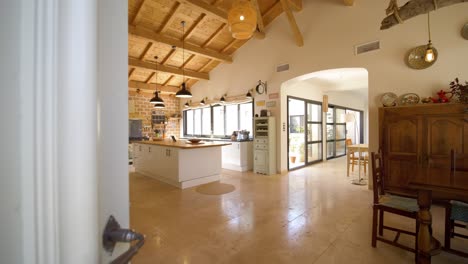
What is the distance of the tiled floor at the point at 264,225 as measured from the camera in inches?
79.9

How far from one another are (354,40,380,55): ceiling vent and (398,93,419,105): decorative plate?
1052 mm

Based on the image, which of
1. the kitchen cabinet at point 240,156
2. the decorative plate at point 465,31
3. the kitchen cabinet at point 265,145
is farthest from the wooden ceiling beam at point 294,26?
the kitchen cabinet at point 240,156

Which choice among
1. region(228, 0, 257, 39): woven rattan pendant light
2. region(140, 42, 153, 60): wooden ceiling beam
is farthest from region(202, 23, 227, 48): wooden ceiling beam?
region(228, 0, 257, 39): woven rattan pendant light

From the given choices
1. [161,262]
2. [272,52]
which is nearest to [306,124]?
[272,52]

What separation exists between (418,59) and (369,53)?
0.78 metres

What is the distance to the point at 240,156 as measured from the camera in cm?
594

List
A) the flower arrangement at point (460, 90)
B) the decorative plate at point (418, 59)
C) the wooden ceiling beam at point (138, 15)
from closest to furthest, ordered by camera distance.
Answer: the flower arrangement at point (460, 90) → the decorative plate at point (418, 59) → the wooden ceiling beam at point (138, 15)

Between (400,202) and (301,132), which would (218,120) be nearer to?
(301,132)

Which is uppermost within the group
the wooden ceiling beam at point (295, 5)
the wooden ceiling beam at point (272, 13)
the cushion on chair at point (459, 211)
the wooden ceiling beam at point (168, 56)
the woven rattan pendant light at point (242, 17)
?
the wooden ceiling beam at point (272, 13)

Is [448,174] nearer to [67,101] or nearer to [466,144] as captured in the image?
[466,144]

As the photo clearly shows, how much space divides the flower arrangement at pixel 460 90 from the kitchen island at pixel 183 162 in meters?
3.97

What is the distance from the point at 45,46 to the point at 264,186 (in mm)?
4371

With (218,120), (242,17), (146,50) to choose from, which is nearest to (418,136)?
(242,17)

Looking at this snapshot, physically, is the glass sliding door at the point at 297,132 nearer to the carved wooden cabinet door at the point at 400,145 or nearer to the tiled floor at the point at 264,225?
the tiled floor at the point at 264,225
